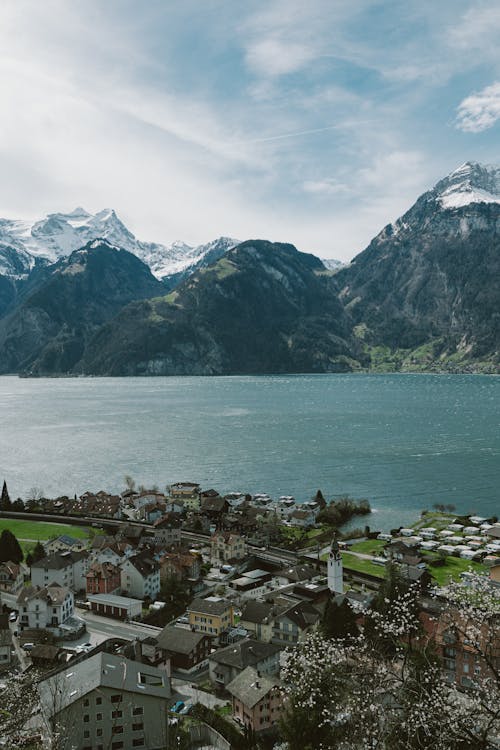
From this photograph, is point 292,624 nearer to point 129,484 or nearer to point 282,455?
point 129,484

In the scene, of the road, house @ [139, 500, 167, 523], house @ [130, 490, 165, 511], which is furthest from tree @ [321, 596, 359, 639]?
house @ [130, 490, 165, 511]

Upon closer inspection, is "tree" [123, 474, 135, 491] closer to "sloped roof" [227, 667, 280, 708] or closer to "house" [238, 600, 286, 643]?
"house" [238, 600, 286, 643]

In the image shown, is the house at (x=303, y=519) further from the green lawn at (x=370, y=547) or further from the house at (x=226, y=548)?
the house at (x=226, y=548)

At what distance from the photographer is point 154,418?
18938cm

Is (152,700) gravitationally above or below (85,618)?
above

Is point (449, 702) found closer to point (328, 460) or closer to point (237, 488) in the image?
point (237, 488)

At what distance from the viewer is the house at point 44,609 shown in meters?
45.4

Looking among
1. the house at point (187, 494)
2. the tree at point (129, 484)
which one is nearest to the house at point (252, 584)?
the house at point (187, 494)

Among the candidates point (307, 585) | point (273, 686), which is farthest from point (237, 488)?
point (273, 686)

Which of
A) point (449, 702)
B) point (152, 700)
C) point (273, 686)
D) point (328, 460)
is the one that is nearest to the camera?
point (449, 702)

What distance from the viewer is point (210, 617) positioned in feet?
148

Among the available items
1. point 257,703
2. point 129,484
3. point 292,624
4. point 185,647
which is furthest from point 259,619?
point 129,484

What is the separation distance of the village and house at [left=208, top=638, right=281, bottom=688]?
11 cm

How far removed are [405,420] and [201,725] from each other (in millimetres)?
155498
